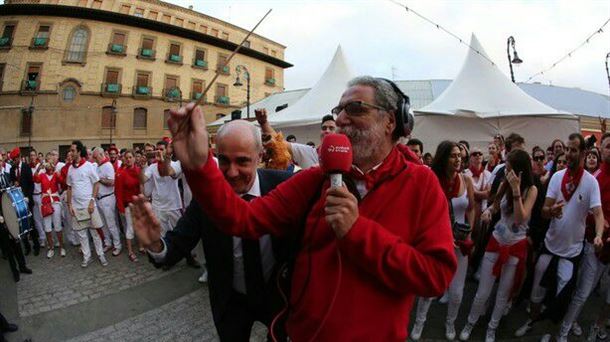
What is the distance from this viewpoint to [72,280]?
5.75 meters

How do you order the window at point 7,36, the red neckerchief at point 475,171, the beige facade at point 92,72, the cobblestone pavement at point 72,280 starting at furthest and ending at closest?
the window at point 7,36
the beige facade at point 92,72
the red neckerchief at point 475,171
the cobblestone pavement at point 72,280

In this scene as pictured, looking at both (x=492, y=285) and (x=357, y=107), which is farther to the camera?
(x=492, y=285)

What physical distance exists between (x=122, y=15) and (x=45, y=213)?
34.3 m

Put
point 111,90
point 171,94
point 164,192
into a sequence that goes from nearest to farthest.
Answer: point 164,192, point 111,90, point 171,94

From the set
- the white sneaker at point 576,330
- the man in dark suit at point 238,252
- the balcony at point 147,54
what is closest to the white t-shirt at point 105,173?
the man in dark suit at point 238,252

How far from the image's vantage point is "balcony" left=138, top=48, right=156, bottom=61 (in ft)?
116

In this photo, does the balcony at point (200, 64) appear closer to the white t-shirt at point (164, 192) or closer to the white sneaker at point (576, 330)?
the white t-shirt at point (164, 192)

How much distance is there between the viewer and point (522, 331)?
3750 mm

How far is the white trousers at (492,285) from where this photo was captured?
11.7 feet

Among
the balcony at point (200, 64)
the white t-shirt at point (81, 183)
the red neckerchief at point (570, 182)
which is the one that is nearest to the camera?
the red neckerchief at point (570, 182)

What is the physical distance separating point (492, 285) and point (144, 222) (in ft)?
12.2

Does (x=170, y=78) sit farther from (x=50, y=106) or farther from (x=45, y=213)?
(x=45, y=213)

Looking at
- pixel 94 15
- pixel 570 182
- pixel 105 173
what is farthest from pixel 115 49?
pixel 570 182

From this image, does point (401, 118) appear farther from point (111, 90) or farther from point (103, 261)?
point (111, 90)
